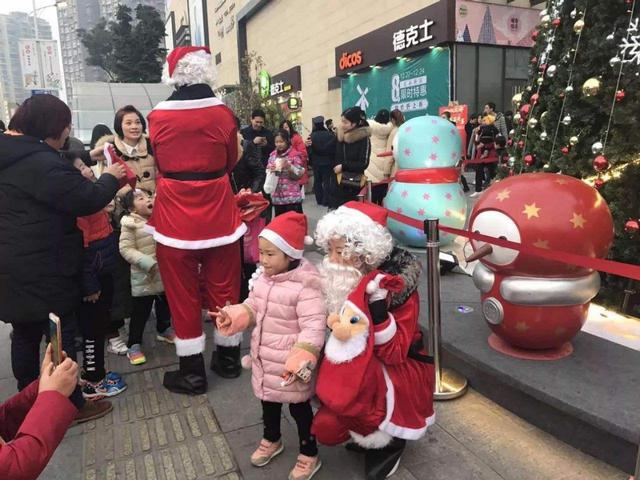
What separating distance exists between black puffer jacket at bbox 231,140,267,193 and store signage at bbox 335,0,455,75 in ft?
37.8

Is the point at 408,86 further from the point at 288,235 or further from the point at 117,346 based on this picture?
the point at 288,235

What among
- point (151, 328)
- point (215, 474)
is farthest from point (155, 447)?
point (151, 328)

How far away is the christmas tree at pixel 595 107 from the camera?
372 centimetres

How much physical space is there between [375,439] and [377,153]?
17.8 ft

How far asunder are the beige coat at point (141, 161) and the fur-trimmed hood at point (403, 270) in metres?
2.31

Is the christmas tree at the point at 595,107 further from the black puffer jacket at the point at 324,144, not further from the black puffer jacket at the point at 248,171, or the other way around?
the black puffer jacket at the point at 324,144

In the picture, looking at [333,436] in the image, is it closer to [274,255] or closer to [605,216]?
[274,255]

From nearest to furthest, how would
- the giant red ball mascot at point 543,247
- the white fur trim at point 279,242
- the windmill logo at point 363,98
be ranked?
the white fur trim at point 279,242 → the giant red ball mascot at point 543,247 → the windmill logo at point 363,98

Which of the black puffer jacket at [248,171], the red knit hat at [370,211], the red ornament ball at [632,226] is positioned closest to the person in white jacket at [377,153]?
the black puffer jacket at [248,171]

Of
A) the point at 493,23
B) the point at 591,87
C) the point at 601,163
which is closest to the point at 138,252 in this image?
the point at 601,163

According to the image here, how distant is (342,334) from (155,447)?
1402 mm

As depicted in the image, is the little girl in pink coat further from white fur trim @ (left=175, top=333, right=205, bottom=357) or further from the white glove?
white fur trim @ (left=175, top=333, right=205, bottom=357)

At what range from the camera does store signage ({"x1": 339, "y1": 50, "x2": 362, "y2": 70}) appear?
1936cm

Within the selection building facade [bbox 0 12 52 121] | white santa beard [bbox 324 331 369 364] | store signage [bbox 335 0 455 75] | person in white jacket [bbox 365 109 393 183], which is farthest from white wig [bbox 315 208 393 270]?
building facade [bbox 0 12 52 121]
